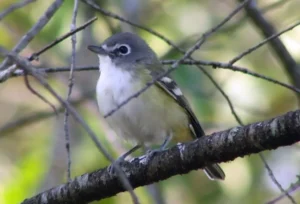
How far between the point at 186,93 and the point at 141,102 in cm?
200

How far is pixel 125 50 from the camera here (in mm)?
6145

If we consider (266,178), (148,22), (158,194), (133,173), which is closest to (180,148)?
(133,173)

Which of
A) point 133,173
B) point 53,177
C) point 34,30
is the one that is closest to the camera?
point 34,30

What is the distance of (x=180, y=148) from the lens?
4.34 m

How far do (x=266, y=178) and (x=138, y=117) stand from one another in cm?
263

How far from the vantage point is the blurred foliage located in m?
6.83

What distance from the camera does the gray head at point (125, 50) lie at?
5949mm

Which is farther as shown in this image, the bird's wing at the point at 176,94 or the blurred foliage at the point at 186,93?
the blurred foliage at the point at 186,93

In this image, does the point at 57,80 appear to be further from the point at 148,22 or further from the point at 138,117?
the point at 138,117

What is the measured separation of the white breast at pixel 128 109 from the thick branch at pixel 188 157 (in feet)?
2.59

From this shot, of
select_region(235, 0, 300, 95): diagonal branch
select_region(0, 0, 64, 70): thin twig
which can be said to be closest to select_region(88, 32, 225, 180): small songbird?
select_region(235, 0, 300, 95): diagonal branch

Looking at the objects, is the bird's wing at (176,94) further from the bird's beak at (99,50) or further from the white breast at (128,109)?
the bird's beak at (99,50)

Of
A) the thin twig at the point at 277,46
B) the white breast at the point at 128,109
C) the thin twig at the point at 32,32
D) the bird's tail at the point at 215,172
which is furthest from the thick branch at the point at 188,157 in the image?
the thin twig at the point at 277,46

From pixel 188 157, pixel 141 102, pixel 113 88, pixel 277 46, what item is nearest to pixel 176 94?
pixel 141 102
